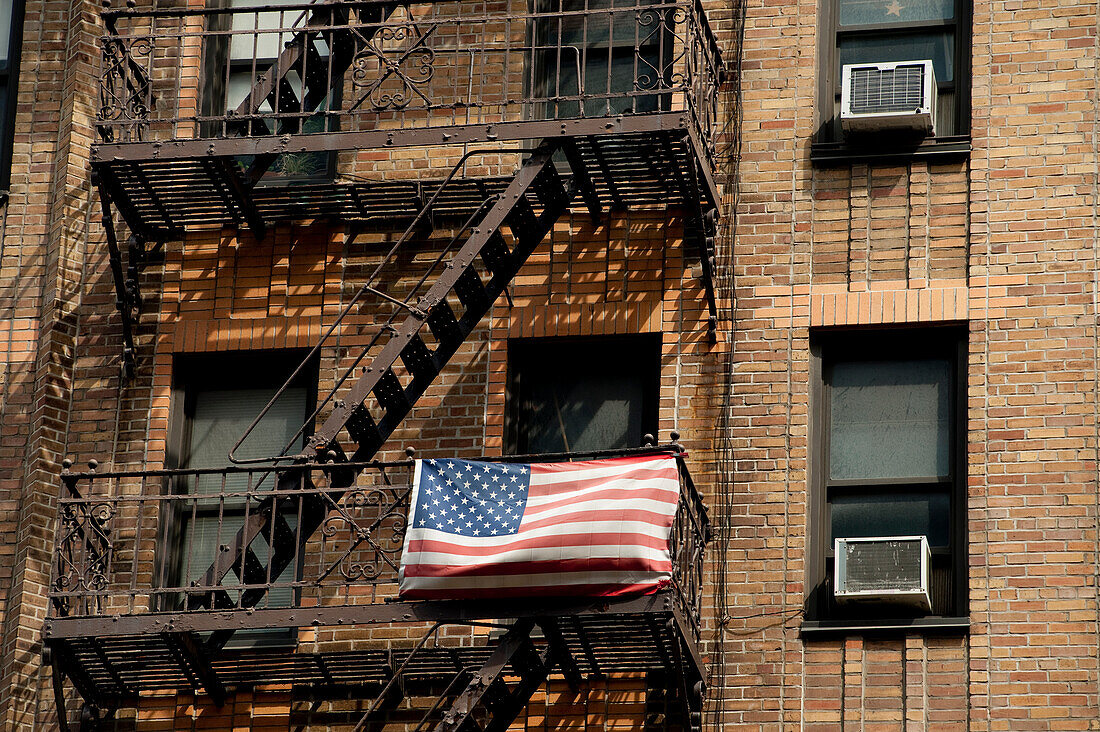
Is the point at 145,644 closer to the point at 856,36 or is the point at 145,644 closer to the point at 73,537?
the point at 73,537

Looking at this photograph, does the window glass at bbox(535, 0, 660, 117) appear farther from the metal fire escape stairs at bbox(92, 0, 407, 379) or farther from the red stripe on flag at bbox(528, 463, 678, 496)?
the red stripe on flag at bbox(528, 463, 678, 496)

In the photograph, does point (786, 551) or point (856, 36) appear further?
point (856, 36)

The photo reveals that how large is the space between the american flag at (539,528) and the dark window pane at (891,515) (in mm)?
2009

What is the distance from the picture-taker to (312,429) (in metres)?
16.9

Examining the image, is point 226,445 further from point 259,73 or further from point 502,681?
point 502,681

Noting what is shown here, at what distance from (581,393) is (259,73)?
4.14 m

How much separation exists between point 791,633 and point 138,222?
6225 mm

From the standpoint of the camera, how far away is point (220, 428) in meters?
17.3

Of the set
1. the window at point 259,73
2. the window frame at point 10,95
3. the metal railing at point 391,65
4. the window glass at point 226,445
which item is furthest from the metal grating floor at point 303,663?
the window frame at point 10,95

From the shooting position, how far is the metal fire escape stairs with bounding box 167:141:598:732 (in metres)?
15.0

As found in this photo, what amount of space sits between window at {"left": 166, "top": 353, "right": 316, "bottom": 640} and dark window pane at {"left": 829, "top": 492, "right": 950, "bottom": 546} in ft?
14.1

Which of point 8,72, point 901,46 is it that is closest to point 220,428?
point 8,72

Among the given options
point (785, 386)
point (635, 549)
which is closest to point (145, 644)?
point (635, 549)

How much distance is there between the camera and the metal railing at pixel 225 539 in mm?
14945
